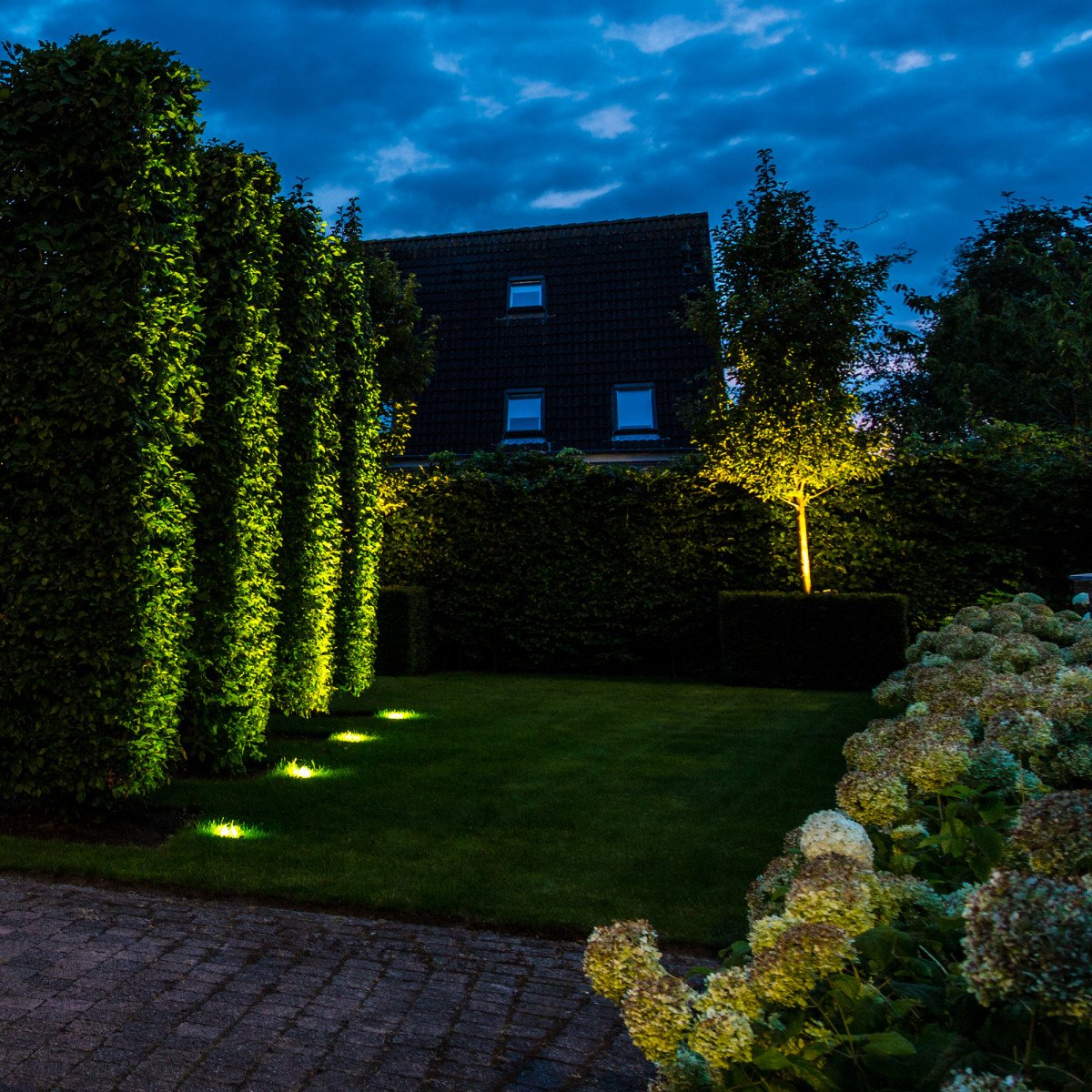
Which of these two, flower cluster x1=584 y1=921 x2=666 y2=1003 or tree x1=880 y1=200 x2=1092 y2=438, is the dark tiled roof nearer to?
tree x1=880 y1=200 x2=1092 y2=438

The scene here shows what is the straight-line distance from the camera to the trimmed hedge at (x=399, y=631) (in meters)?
13.0

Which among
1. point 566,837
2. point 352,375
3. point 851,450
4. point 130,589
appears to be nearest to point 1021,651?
point 566,837

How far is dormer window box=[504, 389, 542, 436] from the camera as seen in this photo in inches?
829

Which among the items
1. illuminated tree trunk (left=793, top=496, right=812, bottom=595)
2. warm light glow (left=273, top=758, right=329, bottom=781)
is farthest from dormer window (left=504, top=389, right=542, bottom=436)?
warm light glow (left=273, top=758, right=329, bottom=781)

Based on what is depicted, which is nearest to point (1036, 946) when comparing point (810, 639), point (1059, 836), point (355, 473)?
point (1059, 836)

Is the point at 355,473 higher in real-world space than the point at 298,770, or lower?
higher

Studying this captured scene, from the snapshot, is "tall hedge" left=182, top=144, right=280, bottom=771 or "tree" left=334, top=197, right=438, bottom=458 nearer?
"tall hedge" left=182, top=144, right=280, bottom=771

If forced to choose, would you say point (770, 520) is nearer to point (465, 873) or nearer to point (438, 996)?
point (465, 873)

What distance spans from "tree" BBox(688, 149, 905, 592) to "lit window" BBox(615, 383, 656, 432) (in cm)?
580

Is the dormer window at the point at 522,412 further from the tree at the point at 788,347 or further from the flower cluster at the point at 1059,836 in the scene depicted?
the flower cluster at the point at 1059,836

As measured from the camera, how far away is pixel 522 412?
21.4 m

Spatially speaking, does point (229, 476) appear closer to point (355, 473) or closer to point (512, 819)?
point (355, 473)

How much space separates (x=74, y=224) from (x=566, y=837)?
4916 millimetres

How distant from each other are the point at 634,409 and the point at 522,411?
2876mm
